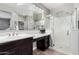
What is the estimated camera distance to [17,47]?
1472 mm

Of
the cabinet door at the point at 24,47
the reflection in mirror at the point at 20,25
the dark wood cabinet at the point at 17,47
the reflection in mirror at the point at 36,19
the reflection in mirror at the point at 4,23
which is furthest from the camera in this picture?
the reflection in mirror at the point at 36,19

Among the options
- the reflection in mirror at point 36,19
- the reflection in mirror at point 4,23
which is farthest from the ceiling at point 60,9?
the reflection in mirror at point 4,23

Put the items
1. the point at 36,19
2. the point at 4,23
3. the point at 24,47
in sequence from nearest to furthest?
the point at 24,47
the point at 4,23
the point at 36,19

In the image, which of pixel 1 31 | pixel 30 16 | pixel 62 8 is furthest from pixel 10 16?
pixel 62 8

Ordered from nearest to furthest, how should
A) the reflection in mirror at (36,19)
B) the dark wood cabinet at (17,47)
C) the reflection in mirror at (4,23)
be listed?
the dark wood cabinet at (17,47), the reflection in mirror at (4,23), the reflection in mirror at (36,19)

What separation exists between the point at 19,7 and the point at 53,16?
2.06 metres

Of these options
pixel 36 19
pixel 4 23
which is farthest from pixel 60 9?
pixel 4 23

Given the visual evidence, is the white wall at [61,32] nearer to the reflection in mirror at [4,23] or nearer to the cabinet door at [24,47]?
the cabinet door at [24,47]

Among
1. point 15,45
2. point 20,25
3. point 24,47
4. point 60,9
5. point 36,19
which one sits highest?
point 60,9

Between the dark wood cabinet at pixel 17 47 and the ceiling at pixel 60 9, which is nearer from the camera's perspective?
the dark wood cabinet at pixel 17 47

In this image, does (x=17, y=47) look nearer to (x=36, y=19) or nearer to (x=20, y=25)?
(x=20, y=25)

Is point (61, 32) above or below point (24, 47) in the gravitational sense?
above

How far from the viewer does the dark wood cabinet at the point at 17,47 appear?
1226 millimetres

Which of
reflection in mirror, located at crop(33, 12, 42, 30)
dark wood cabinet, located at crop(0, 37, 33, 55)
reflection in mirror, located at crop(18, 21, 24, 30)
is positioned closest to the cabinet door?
dark wood cabinet, located at crop(0, 37, 33, 55)
